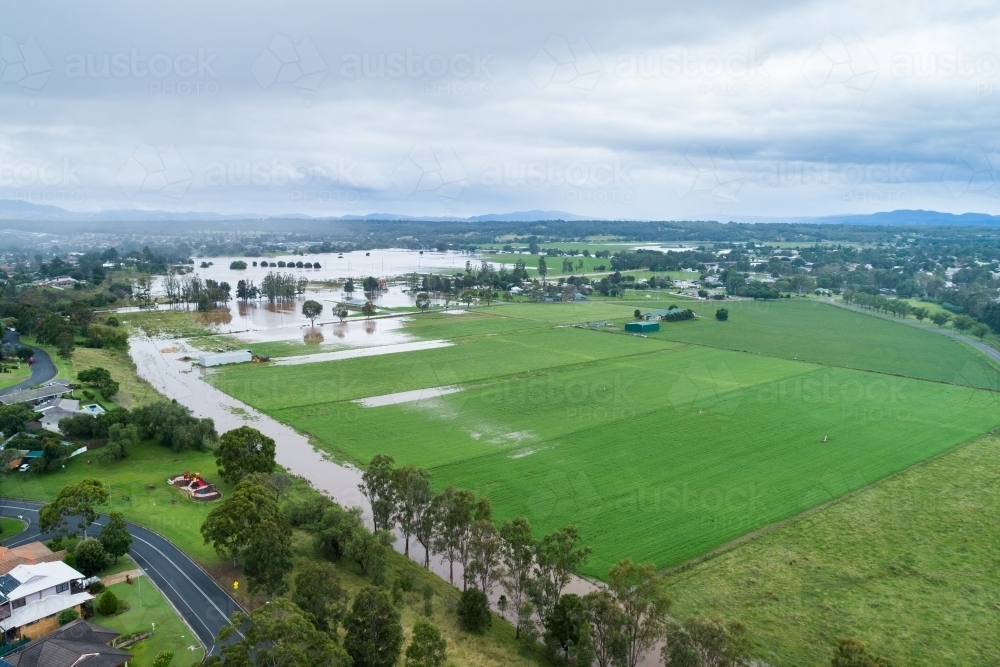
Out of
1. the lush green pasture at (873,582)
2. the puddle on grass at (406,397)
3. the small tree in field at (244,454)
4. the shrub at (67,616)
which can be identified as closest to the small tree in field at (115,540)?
the shrub at (67,616)

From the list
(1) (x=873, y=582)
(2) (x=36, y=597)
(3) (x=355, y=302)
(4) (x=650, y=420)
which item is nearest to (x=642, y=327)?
(4) (x=650, y=420)

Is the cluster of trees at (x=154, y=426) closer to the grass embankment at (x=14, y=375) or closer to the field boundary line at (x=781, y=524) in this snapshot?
the grass embankment at (x=14, y=375)

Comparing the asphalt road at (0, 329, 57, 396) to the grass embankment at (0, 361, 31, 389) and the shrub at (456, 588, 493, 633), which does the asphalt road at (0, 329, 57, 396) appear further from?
the shrub at (456, 588, 493, 633)

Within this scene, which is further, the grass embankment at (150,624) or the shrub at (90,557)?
the shrub at (90,557)

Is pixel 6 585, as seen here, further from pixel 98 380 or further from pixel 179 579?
pixel 98 380

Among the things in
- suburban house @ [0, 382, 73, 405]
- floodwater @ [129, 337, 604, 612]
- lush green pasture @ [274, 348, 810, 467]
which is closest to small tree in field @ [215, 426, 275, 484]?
floodwater @ [129, 337, 604, 612]
